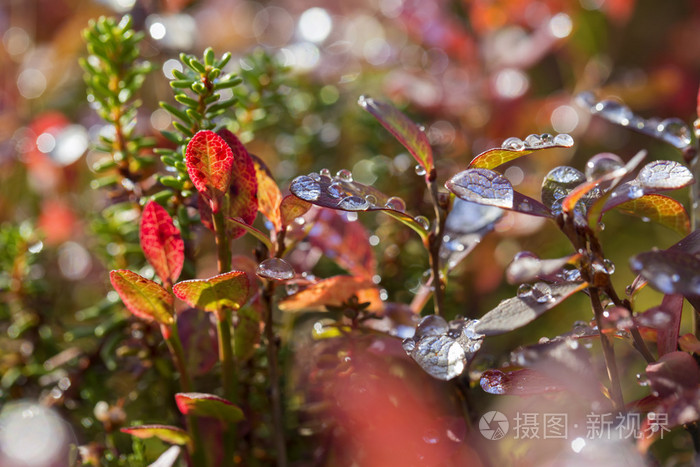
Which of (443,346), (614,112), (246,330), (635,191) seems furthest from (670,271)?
(246,330)

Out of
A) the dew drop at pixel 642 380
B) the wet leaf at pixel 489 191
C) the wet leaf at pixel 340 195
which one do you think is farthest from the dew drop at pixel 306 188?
the dew drop at pixel 642 380

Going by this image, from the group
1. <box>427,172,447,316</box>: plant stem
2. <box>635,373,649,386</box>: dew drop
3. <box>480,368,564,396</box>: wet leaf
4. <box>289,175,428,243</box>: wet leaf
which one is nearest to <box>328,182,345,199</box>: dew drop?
<box>289,175,428,243</box>: wet leaf

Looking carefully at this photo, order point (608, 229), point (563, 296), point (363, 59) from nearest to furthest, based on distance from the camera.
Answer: point (563, 296), point (608, 229), point (363, 59)

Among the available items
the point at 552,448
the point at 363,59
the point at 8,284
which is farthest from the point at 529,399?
the point at 363,59

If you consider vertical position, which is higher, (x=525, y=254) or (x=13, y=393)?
(x=525, y=254)

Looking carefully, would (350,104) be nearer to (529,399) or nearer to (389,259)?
(389,259)

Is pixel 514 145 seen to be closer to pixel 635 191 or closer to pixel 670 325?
pixel 635 191

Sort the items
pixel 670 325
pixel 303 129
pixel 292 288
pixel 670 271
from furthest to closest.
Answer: pixel 303 129 < pixel 292 288 < pixel 670 325 < pixel 670 271
